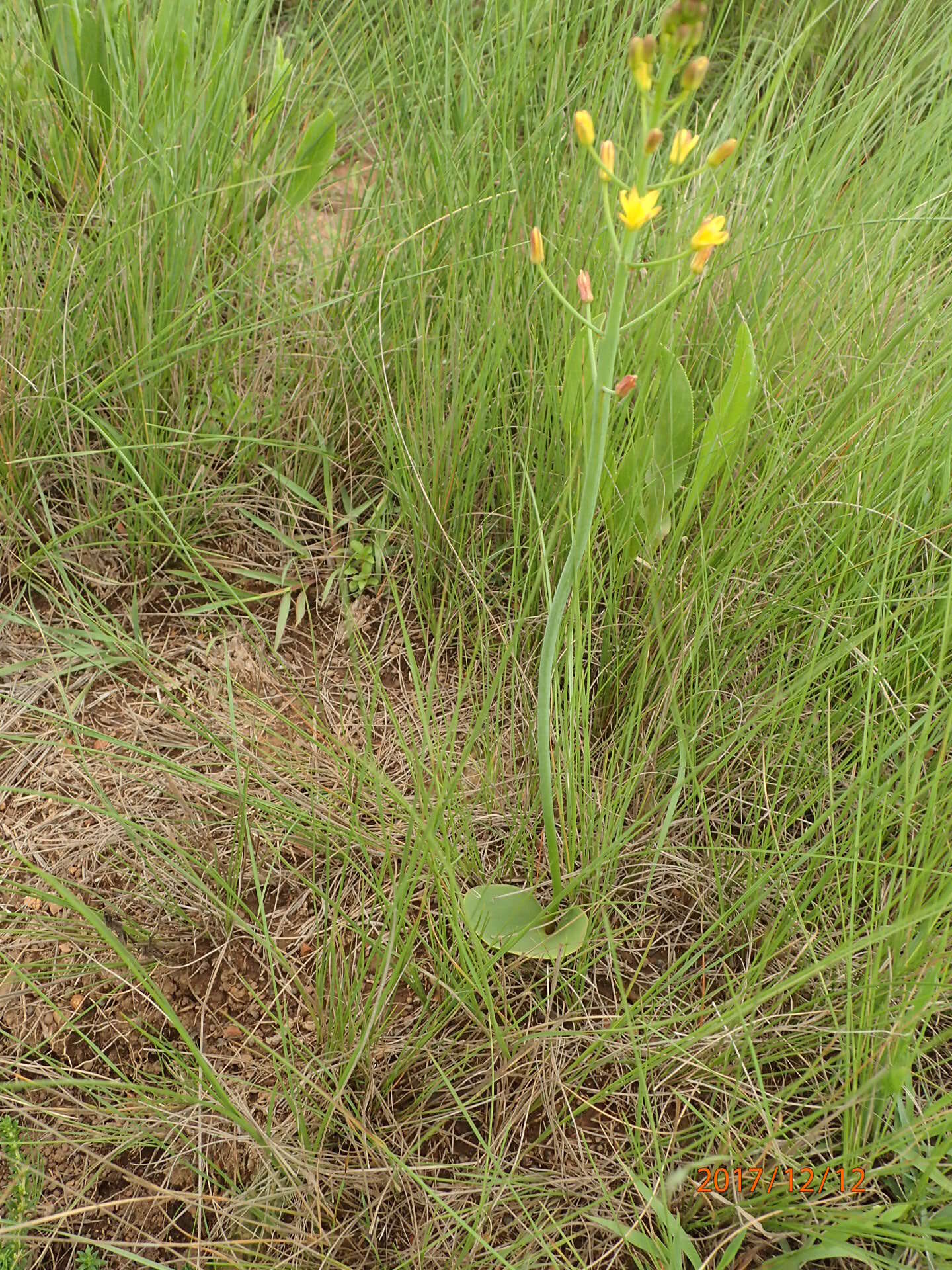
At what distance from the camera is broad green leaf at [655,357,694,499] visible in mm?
1322

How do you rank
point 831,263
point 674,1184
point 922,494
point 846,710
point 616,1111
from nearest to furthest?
1. point 674,1184
2. point 616,1111
3. point 846,710
4. point 922,494
5. point 831,263

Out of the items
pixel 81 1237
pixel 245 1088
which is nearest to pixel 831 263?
pixel 245 1088

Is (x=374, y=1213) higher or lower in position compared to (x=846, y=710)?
lower

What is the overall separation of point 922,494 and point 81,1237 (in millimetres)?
1471

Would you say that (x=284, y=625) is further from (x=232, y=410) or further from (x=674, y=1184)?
(x=674, y=1184)

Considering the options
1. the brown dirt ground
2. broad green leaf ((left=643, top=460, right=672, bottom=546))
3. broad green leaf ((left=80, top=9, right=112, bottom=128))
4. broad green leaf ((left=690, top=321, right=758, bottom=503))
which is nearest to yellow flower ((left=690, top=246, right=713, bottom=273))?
broad green leaf ((left=690, top=321, right=758, bottom=503))

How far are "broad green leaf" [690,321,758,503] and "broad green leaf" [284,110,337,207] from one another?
3.29 ft

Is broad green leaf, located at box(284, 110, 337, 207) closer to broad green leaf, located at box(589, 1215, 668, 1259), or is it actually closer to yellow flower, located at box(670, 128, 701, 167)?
yellow flower, located at box(670, 128, 701, 167)

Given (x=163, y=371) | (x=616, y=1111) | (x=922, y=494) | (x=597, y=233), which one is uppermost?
(x=597, y=233)

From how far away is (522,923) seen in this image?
1.21m

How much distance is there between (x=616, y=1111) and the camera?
111 cm

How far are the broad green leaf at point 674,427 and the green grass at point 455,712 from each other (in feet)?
0.27
